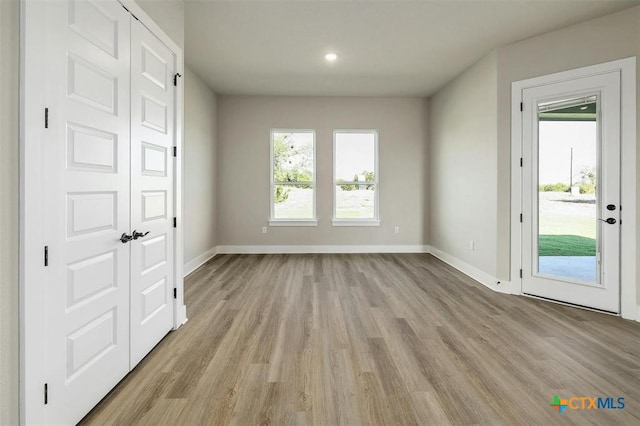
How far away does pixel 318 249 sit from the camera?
6.28m

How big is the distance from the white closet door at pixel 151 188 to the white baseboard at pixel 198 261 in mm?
2062

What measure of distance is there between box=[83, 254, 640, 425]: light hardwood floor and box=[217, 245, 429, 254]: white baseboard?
2.36 metres

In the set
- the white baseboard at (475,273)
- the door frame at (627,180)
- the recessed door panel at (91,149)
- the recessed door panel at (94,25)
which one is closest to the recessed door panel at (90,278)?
the recessed door panel at (91,149)

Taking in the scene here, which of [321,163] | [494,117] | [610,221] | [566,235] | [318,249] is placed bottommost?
[318,249]

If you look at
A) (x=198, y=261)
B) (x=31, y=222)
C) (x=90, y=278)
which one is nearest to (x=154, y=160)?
(x=90, y=278)

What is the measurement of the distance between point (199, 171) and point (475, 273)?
4.47 metres

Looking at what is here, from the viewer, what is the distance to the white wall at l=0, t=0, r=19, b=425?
4.22 ft

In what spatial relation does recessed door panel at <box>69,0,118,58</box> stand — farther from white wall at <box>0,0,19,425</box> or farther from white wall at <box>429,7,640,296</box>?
white wall at <box>429,7,640,296</box>

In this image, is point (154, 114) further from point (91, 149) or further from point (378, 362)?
point (378, 362)

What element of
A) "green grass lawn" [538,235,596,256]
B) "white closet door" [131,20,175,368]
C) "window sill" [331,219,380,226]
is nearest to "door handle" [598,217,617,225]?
"green grass lawn" [538,235,596,256]

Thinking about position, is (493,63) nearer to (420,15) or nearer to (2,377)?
(420,15)

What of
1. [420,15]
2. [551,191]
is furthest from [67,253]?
[551,191]

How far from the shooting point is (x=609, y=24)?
125 inches

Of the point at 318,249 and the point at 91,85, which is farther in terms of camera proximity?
the point at 318,249
